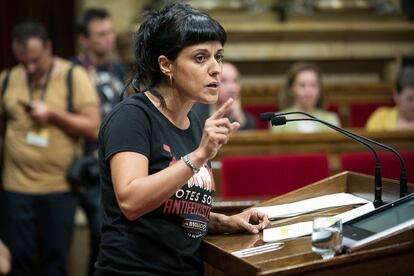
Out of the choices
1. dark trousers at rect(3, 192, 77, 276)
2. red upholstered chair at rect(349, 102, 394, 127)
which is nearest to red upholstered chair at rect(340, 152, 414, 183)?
dark trousers at rect(3, 192, 77, 276)

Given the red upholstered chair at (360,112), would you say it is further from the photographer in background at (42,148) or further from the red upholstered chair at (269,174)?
the photographer in background at (42,148)

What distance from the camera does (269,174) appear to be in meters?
3.70

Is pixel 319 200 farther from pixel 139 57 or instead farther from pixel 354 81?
pixel 354 81

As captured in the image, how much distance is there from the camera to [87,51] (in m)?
4.77

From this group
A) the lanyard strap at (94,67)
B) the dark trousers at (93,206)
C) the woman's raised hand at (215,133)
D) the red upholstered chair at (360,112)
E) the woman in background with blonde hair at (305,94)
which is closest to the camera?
the woman's raised hand at (215,133)

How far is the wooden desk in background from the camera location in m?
4.22

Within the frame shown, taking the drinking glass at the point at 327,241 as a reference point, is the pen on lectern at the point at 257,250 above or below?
below

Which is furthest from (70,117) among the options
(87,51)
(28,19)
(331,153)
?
(28,19)

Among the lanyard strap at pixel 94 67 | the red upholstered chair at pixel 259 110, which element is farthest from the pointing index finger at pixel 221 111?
the red upholstered chair at pixel 259 110

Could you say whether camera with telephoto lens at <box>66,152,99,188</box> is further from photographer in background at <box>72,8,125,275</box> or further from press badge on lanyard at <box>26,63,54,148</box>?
press badge on lanyard at <box>26,63,54,148</box>

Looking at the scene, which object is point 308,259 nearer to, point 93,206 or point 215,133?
point 215,133

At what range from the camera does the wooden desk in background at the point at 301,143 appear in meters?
4.22

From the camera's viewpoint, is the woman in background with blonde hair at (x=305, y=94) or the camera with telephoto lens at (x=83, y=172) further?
the woman in background with blonde hair at (x=305, y=94)

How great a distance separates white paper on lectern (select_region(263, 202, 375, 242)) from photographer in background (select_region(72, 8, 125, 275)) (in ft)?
7.91
